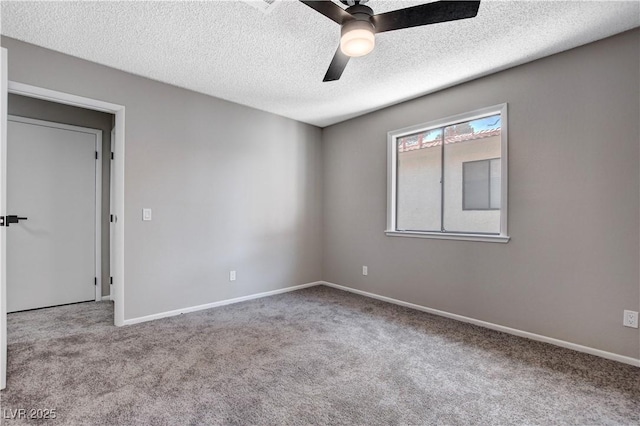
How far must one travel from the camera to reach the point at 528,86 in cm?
274

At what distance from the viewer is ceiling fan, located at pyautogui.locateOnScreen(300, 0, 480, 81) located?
1589 millimetres

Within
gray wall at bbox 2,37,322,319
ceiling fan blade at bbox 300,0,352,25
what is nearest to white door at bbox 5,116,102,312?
gray wall at bbox 2,37,322,319

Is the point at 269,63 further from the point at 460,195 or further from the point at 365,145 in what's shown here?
the point at 460,195

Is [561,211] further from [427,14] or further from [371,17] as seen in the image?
[371,17]

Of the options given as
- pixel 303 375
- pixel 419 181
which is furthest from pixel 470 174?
pixel 303 375

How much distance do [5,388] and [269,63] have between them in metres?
3.01

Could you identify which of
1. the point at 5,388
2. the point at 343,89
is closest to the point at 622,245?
the point at 343,89

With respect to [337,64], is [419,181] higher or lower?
lower

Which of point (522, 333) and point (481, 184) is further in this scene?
point (481, 184)

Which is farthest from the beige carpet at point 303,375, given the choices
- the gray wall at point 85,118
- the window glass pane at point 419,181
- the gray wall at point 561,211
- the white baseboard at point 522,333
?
the window glass pane at point 419,181

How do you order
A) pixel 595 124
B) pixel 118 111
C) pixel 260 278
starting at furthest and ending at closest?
1. pixel 260 278
2. pixel 118 111
3. pixel 595 124

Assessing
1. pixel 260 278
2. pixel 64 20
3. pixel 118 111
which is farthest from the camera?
pixel 260 278

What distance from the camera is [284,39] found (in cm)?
242

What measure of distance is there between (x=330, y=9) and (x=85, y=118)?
12.0 feet
